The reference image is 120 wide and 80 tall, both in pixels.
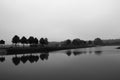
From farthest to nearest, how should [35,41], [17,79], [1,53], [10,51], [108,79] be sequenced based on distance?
[35,41] < [10,51] < [1,53] < [17,79] < [108,79]

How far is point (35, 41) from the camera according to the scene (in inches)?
2781

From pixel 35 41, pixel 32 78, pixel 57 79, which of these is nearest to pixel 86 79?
pixel 57 79

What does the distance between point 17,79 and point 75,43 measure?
115 meters

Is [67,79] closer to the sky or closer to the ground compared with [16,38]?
closer to the ground

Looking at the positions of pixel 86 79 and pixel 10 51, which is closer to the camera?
pixel 86 79

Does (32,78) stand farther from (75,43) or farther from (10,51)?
(75,43)

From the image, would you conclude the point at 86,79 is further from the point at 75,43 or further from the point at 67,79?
the point at 75,43

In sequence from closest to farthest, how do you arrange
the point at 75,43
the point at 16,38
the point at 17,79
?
the point at 17,79
the point at 16,38
the point at 75,43

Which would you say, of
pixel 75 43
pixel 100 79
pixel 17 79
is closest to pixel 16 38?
pixel 17 79

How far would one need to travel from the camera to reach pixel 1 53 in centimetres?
4366

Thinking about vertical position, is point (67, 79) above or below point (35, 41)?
below

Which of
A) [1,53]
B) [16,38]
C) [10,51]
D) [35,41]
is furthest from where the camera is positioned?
[35,41]

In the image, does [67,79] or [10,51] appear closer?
[67,79]

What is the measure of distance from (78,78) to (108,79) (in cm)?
263
